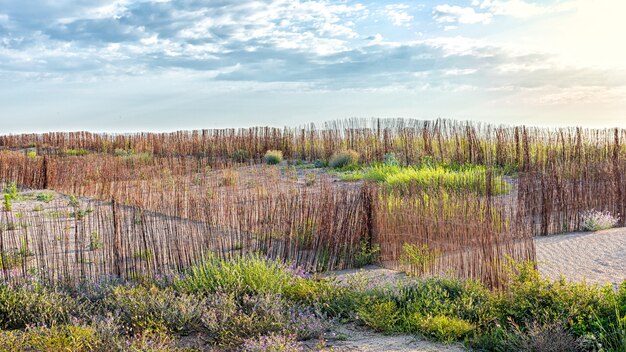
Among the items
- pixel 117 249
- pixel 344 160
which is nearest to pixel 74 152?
pixel 344 160

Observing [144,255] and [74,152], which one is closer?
[144,255]

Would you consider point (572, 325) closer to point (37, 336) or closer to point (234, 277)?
point (234, 277)

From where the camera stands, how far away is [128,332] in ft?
13.7

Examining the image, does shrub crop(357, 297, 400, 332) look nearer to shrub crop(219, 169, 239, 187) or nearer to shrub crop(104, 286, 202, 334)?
shrub crop(104, 286, 202, 334)

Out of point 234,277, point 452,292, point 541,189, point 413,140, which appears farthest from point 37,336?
point 413,140

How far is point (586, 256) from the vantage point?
6840 mm

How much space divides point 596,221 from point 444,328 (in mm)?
5373

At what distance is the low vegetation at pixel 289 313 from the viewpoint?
12.2 ft

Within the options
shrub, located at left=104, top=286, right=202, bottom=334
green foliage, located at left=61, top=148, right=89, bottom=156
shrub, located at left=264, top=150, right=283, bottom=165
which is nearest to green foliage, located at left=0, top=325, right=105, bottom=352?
shrub, located at left=104, top=286, right=202, bottom=334

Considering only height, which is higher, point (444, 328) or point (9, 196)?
point (9, 196)

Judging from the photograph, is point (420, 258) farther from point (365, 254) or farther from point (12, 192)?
point (12, 192)

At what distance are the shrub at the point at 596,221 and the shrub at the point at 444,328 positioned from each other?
5139mm

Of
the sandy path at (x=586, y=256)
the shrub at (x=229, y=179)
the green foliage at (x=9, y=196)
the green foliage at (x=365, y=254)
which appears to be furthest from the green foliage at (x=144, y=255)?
the shrub at (x=229, y=179)

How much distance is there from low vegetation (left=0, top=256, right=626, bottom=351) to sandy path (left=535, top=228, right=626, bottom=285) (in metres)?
1.75
